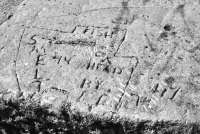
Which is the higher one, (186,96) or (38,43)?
(38,43)

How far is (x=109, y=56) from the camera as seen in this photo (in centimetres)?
219

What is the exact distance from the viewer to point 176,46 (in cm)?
220

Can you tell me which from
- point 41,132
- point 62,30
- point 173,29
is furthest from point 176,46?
point 41,132

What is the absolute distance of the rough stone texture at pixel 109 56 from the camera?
1.95 metres

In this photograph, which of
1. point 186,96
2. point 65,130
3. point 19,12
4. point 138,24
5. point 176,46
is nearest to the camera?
point 186,96

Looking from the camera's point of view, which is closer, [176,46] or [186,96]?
[186,96]

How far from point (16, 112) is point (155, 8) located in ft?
4.06

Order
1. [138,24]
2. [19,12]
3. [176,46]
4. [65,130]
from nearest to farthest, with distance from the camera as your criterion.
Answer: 1. [65,130]
2. [176,46]
3. [138,24]
4. [19,12]

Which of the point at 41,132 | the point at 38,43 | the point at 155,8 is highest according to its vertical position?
the point at 155,8

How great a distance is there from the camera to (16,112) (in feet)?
6.87

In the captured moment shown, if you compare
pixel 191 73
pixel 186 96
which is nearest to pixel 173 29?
pixel 191 73

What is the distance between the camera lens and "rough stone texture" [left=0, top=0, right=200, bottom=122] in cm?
195

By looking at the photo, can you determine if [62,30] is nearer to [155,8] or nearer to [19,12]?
[19,12]

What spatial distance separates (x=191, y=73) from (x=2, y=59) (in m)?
1.23
